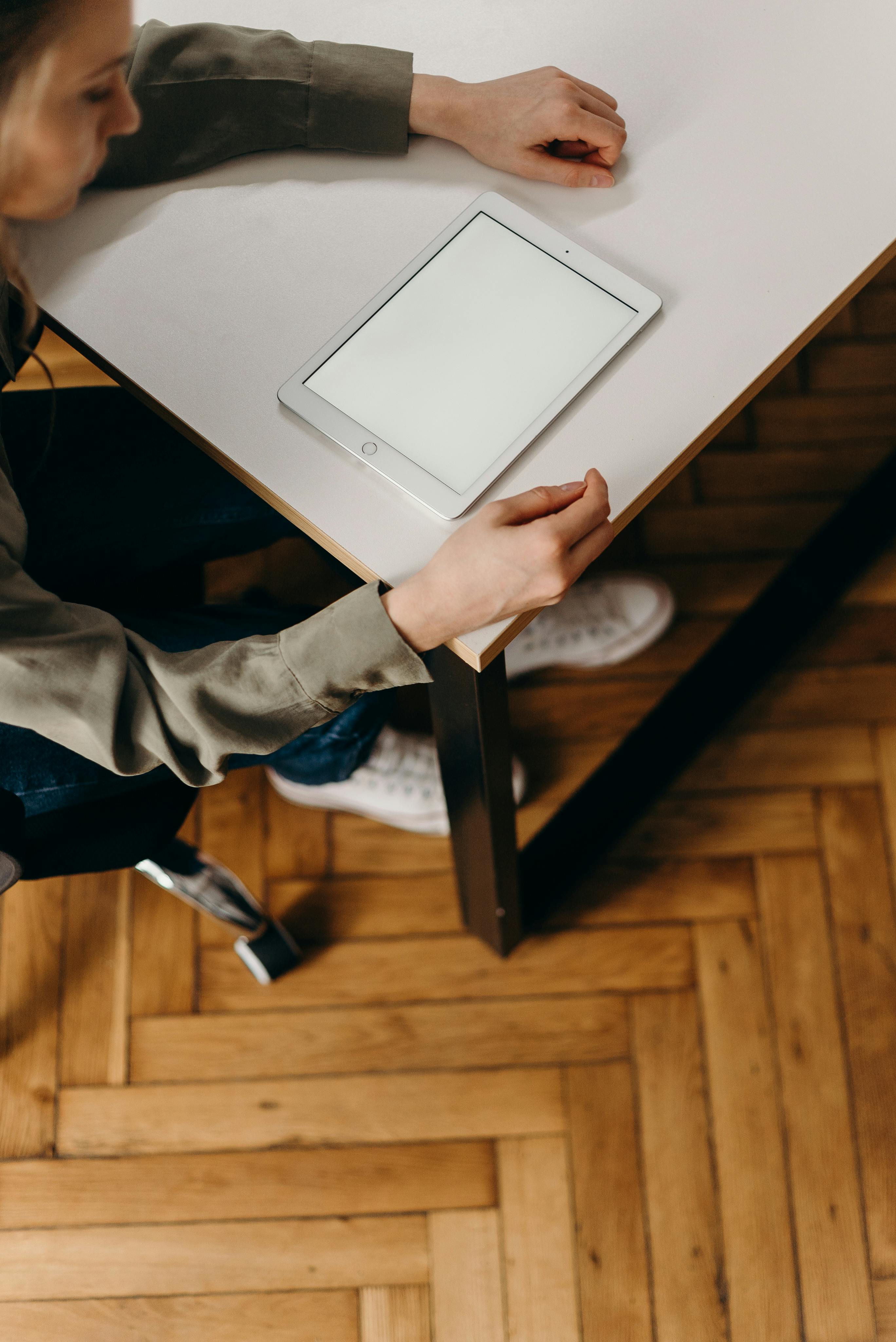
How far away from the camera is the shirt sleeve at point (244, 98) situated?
824 millimetres

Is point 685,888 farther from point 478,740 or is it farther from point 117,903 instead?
point 117,903

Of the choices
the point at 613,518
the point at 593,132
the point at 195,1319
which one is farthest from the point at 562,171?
the point at 195,1319

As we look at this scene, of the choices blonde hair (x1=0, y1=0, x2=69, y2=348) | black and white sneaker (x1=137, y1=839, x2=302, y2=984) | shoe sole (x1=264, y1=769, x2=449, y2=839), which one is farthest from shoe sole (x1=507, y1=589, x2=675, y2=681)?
blonde hair (x1=0, y1=0, x2=69, y2=348)

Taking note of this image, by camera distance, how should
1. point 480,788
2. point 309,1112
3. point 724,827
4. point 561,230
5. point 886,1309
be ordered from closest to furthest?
point 561,230 → point 480,788 → point 886,1309 → point 309,1112 → point 724,827

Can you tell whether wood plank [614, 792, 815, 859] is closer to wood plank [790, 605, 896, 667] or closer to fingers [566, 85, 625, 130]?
wood plank [790, 605, 896, 667]

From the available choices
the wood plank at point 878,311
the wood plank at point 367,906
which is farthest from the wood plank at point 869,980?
the wood plank at point 878,311

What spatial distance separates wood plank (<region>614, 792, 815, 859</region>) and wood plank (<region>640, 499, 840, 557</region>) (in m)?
0.35

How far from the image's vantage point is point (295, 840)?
133cm

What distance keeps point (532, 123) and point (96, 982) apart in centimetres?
106

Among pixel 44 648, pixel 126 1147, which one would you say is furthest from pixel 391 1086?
pixel 44 648

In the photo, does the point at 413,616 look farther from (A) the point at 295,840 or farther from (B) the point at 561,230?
(A) the point at 295,840

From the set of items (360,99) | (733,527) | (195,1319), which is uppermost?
(360,99)

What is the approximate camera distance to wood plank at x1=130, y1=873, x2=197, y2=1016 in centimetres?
127

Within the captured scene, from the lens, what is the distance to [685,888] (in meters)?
1.29
